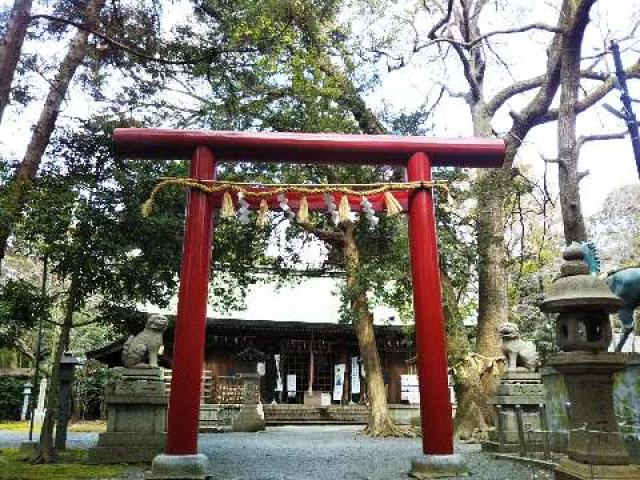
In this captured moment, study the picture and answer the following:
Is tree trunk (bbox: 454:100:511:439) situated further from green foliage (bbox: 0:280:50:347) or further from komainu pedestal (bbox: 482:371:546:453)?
green foliage (bbox: 0:280:50:347)

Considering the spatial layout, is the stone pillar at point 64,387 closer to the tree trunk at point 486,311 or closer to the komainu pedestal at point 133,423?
the komainu pedestal at point 133,423

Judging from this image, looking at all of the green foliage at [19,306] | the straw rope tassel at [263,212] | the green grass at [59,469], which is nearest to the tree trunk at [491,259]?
the straw rope tassel at [263,212]

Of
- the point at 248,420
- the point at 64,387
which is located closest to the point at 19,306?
the point at 64,387

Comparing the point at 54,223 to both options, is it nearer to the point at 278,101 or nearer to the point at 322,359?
the point at 278,101

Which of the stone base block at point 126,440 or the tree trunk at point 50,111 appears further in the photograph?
the tree trunk at point 50,111

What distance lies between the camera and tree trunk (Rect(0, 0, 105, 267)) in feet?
28.0

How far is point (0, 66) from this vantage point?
706 cm

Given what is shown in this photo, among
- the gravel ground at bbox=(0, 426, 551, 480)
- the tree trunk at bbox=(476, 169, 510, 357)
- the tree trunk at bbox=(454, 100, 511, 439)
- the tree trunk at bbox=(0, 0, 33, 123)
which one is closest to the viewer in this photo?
the gravel ground at bbox=(0, 426, 551, 480)

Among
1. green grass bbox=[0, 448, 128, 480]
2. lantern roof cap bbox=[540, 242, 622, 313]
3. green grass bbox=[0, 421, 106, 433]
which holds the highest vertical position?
lantern roof cap bbox=[540, 242, 622, 313]

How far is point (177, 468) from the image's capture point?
221 inches

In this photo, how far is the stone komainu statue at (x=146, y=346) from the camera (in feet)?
28.0

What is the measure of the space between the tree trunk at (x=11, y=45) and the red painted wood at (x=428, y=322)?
18.1 feet

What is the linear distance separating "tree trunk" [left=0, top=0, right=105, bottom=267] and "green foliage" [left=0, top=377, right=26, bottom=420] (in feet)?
52.8

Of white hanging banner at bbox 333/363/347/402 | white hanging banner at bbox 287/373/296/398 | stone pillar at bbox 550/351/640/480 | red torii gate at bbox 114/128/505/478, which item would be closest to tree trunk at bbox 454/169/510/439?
red torii gate at bbox 114/128/505/478
